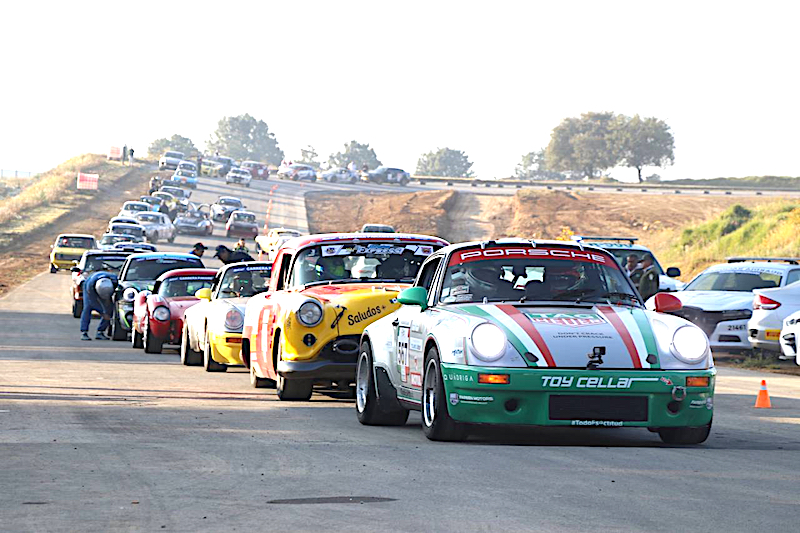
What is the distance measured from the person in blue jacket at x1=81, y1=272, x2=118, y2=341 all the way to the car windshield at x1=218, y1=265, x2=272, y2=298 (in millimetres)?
6937

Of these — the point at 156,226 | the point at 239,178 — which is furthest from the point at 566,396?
the point at 239,178

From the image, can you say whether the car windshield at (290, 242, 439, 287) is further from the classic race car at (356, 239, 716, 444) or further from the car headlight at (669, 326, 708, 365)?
the car headlight at (669, 326, 708, 365)

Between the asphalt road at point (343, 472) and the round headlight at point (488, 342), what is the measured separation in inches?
25.9

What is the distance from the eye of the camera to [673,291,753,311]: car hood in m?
21.4

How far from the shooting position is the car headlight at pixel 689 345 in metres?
9.45

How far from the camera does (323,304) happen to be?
41.7 feet

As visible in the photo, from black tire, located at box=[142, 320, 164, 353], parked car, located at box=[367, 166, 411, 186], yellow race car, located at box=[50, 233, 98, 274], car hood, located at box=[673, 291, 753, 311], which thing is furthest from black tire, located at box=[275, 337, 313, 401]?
parked car, located at box=[367, 166, 411, 186]

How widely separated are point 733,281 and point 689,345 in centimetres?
1413

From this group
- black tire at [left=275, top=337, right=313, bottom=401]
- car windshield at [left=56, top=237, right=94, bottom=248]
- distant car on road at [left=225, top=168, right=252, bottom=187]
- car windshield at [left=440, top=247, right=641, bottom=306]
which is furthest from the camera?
distant car on road at [left=225, top=168, right=252, bottom=187]

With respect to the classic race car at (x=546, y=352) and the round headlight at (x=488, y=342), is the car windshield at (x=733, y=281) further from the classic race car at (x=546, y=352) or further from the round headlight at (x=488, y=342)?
the round headlight at (x=488, y=342)

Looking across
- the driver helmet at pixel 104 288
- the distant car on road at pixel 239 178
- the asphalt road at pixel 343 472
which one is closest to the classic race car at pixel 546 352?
the asphalt road at pixel 343 472

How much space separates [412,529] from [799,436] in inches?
217

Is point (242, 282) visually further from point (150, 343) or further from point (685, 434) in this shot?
point (685, 434)

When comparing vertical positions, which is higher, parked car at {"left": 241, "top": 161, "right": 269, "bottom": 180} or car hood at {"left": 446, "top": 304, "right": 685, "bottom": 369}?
car hood at {"left": 446, "top": 304, "right": 685, "bottom": 369}
